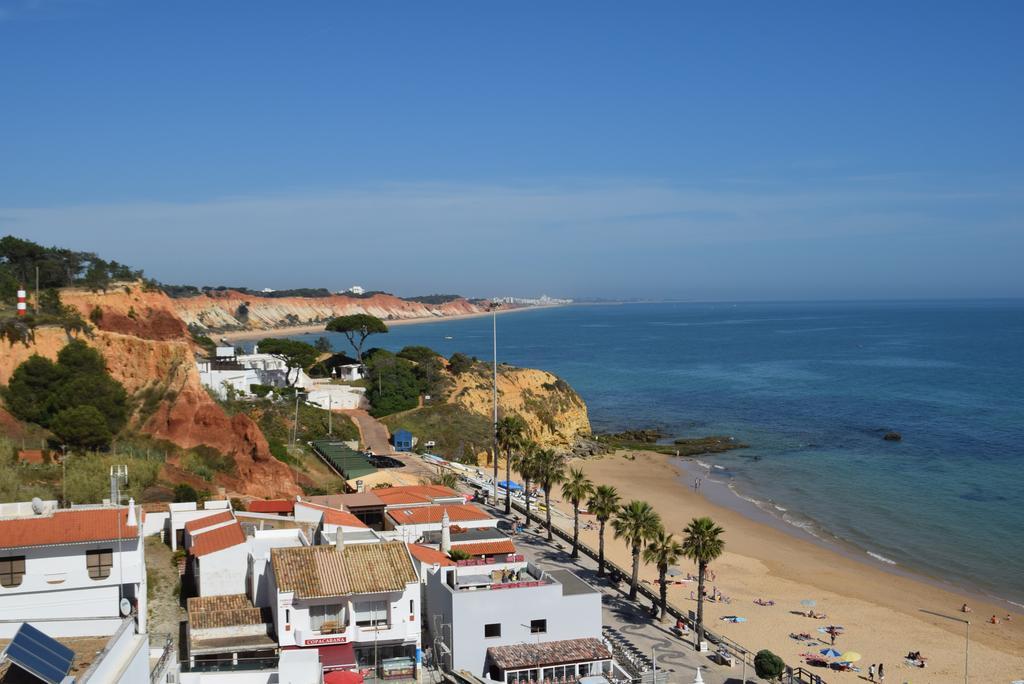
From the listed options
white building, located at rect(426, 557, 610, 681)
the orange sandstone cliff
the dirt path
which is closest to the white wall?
white building, located at rect(426, 557, 610, 681)

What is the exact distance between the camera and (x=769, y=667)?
2767 centimetres

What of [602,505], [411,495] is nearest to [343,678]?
[602,505]

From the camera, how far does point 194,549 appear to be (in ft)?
90.4

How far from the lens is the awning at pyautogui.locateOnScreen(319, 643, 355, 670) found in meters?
23.3

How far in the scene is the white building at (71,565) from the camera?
22406 millimetres

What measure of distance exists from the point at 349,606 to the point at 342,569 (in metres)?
1.07

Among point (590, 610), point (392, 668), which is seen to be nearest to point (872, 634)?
point (590, 610)

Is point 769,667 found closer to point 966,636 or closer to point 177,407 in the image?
point 966,636

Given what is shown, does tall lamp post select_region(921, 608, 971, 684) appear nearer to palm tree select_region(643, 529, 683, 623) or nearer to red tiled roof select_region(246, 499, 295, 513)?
palm tree select_region(643, 529, 683, 623)

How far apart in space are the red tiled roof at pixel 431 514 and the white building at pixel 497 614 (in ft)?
21.5

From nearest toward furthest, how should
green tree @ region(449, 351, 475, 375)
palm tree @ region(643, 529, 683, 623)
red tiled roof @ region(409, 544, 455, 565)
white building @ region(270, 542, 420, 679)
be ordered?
white building @ region(270, 542, 420, 679) → red tiled roof @ region(409, 544, 455, 565) → palm tree @ region(643, 529, 683, 623) → green tree @ region(449, 351, 475, 375)

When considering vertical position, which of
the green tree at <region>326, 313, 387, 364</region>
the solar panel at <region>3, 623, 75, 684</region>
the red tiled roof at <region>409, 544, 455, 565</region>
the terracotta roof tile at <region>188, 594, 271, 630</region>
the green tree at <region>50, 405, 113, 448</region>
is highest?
the green tree at <region>326, 313, 387, 364</region>

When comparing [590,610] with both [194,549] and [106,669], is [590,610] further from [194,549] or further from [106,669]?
[106,669]

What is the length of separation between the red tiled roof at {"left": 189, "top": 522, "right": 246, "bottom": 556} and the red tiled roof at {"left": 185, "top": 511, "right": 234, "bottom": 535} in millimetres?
749
